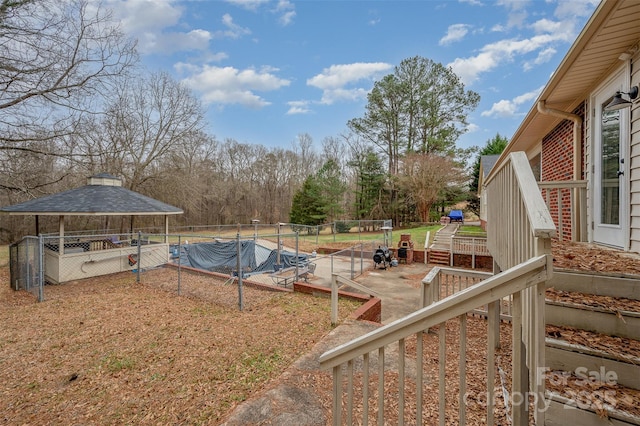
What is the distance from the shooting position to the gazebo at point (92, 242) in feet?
27.9

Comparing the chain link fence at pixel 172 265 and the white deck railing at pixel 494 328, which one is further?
the chain link fence at pixel 172 265

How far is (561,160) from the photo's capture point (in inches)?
211

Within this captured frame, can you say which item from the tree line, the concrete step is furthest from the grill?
the tree line

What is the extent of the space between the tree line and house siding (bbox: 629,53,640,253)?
12894mm

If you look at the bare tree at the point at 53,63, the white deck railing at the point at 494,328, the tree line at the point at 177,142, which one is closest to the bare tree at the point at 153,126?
the tree line at the point at 177,142

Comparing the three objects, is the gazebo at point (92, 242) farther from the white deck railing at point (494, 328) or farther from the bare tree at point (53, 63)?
the white deck railing at point (494, 328)

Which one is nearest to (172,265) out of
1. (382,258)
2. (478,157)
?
(382,258)

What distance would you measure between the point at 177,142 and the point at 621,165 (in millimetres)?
24994

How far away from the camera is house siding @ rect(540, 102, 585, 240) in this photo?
4.73 metres

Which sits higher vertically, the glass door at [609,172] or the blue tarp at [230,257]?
the glass door at [609,172]

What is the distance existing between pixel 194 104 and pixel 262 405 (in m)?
24.5

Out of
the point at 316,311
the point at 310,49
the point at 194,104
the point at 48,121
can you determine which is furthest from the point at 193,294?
the point at 194,104

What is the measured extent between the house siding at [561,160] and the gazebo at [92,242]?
34.7ft

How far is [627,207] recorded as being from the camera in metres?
3.03
